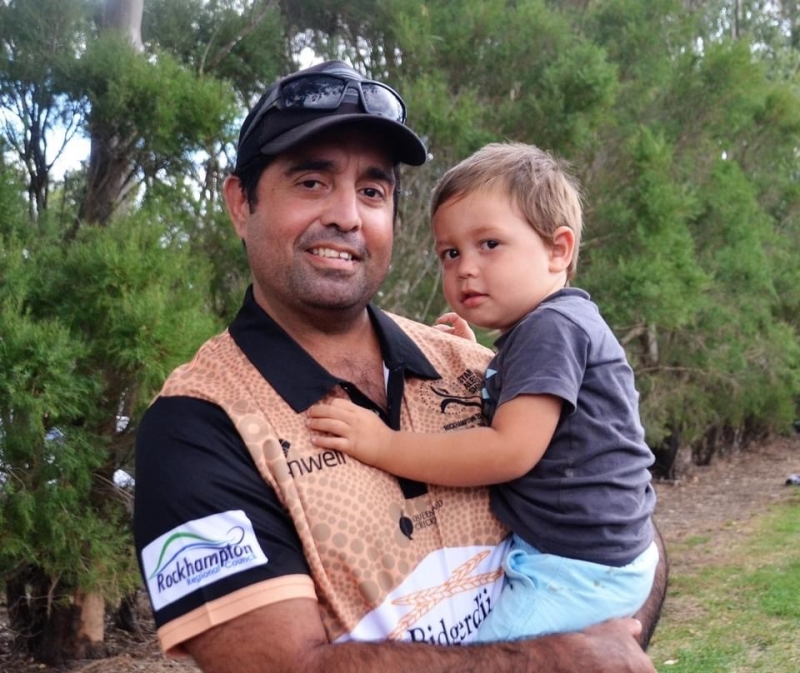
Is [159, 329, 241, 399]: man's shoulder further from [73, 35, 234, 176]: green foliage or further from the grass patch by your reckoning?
the grass patch

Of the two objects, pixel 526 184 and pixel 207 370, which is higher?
pixel 526 184

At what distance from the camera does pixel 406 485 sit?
2.18 m

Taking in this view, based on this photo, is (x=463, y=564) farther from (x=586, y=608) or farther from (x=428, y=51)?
(x=428, y=51)

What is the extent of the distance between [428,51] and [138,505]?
6134mm

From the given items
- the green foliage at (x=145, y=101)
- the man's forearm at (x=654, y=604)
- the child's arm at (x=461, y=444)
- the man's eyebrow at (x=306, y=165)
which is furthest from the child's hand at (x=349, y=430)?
Answer: the green foliage at (x=145, y=101)

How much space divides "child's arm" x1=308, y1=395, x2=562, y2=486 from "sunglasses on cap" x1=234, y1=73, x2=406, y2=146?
0.68m

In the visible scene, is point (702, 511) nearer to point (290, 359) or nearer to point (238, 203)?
point (238, 203)

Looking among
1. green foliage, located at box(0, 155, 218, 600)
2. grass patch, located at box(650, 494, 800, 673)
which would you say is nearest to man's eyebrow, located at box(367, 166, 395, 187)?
green foliage, located at box(0, 155, 218, 600)

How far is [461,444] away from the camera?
220 centimetres

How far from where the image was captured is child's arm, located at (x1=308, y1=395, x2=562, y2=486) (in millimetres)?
2115

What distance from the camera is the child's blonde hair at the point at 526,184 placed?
252cm

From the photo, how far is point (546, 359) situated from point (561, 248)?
462 mm

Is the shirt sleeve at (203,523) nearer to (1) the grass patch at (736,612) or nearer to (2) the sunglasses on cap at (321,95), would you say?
(2) the sunglasses on cap at (321,95)

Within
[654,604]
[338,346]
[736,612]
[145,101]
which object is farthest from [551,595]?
[736,612]
